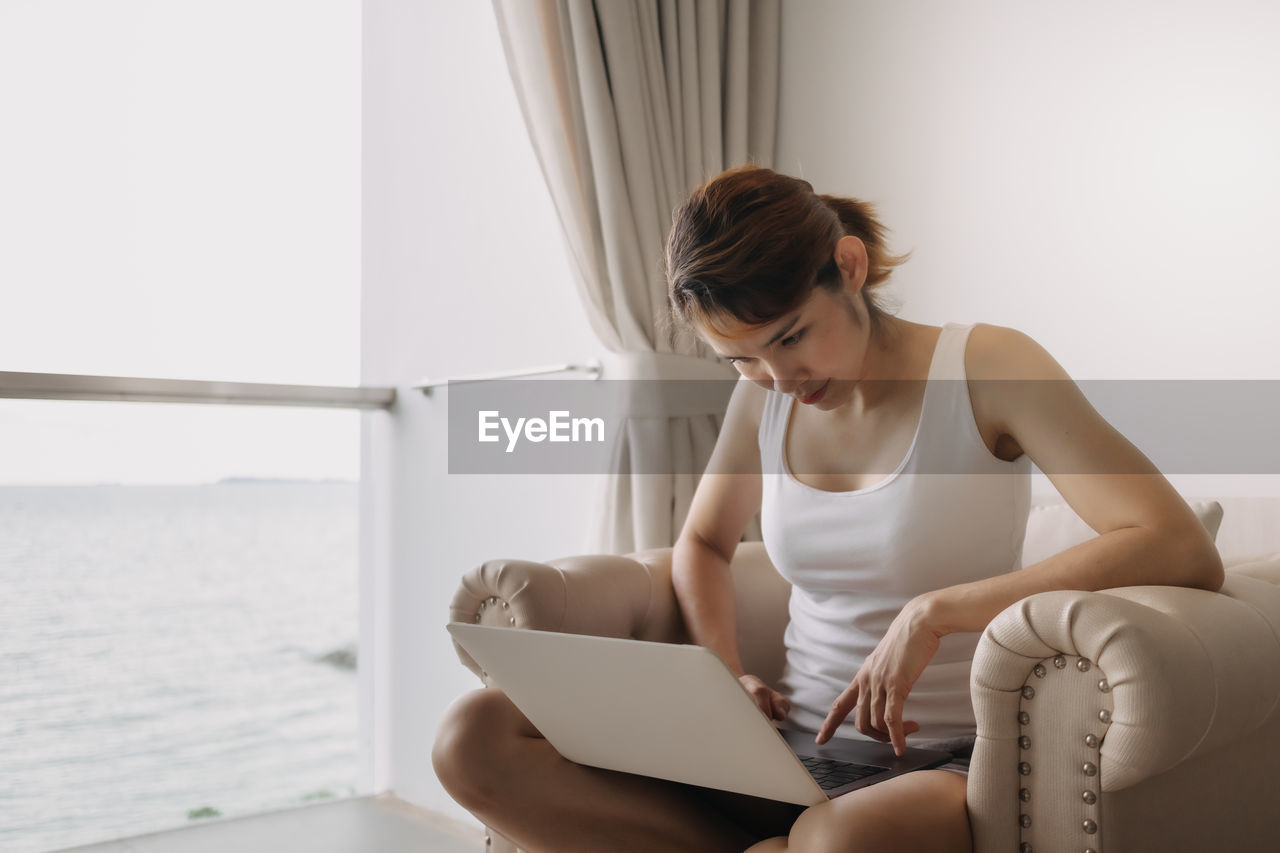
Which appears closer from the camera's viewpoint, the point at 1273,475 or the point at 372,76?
the point at 1273,475

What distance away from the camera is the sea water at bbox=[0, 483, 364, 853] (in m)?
2.38

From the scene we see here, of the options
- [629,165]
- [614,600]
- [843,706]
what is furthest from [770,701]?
[629,165]

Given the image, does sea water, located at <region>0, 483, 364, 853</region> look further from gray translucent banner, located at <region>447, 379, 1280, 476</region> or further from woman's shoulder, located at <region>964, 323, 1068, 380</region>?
woman's shoulder, located at <region>964, 323, 1068, 380</region>

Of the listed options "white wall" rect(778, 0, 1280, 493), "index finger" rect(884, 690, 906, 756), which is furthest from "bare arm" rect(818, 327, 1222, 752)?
"white wall" rect(778, 0, 1280, 493)

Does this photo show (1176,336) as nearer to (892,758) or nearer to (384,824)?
(892,758)

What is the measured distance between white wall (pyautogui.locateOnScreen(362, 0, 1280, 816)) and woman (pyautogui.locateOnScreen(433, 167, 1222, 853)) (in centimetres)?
64

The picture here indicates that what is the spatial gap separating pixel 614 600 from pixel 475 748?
360 millimetres

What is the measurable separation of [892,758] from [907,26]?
1559mm

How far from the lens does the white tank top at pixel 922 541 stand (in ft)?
4.01

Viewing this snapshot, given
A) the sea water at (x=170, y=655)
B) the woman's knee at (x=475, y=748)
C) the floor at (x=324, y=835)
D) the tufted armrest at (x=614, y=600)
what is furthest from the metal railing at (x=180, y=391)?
the woman's knee at (x=475, y=748)

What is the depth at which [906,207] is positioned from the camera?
83.5 inches

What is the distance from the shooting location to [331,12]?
3258 mm

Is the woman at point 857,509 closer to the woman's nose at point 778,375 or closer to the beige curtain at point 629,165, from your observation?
the woman's nose at point 778,375

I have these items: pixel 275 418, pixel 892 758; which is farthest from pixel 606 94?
pixel 892 758
